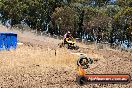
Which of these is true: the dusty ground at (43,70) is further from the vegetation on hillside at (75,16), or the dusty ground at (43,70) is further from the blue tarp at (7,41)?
the vegetation on hillside at (75,16)

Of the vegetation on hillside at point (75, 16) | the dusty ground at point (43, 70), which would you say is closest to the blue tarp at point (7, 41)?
the dusty ground at point (43, 70)

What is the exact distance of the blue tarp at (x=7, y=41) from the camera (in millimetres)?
28562

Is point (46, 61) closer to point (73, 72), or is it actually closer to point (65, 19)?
point (73, 72)

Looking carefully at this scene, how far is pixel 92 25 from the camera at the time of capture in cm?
6419

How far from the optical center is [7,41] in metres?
28.9

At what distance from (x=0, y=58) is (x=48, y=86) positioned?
24.4ft

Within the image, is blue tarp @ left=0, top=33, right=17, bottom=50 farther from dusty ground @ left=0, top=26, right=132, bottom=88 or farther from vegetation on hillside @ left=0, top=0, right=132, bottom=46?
vegetation on hillside @ left=0, top=0, right=132, bottom=46

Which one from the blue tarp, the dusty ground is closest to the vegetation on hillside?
the blue tarp

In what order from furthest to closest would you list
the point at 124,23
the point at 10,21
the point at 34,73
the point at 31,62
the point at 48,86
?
1. the point at 10,21
2. the point at 124,23
3. the point at 31,62
4. the point at 34,73
5. the point at 48,86

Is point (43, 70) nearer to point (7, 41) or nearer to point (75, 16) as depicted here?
point (7, 41)

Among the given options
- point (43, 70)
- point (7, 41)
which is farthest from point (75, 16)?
point (43, 70)

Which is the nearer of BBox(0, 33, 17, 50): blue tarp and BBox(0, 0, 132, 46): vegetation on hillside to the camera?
BBox(0, 33, 17, 50): blue tarp

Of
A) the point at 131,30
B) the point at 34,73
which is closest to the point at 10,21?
the point at 131,30

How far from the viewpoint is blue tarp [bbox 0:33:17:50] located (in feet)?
93.7
